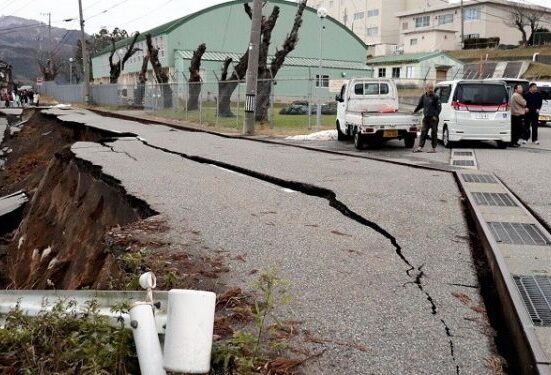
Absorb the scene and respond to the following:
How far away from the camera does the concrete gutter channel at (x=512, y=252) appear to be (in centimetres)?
329

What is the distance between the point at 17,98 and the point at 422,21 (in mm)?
53303

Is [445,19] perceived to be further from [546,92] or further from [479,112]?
[479,112]

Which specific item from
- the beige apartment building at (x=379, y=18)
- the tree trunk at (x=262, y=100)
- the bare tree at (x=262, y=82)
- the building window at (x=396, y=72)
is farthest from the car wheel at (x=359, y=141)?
the beige apartment building at (x=379, y=18)

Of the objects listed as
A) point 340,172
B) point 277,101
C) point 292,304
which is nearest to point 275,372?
point 292,304

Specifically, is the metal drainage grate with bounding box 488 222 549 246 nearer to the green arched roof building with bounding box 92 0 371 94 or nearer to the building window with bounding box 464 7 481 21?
the green arched roof building with bounding box 92 0 371 94

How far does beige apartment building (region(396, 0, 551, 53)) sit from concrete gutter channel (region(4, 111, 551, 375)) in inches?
2477

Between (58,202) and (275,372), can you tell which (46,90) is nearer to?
(58,202)

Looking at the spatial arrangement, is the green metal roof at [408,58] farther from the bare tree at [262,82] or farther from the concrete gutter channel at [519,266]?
the concrete gutter channel at [519,266]

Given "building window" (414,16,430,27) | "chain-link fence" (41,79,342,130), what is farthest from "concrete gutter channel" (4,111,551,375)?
"building window" (414,16,430,27)

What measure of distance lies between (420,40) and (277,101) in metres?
31.9

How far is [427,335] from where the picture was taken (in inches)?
134

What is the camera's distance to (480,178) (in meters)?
9.93

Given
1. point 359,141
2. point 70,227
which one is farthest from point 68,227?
point 359,141

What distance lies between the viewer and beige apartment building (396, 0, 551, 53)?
220 feet
